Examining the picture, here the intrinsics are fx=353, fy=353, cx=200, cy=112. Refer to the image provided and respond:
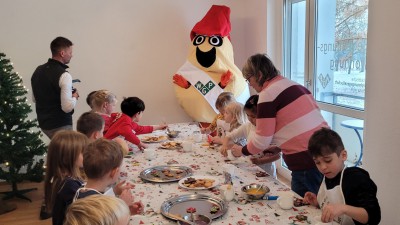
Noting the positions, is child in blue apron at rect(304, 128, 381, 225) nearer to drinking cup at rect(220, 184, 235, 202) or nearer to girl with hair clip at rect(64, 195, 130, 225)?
drinking cup at rect(220, 184, 235, 202)

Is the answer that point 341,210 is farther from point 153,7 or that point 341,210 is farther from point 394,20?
point 153,7

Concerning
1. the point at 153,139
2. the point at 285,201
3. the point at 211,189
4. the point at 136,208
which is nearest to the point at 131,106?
the point at 153,139

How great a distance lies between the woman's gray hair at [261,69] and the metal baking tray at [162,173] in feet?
2.24

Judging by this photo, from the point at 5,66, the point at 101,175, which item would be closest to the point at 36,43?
the point at 5,66

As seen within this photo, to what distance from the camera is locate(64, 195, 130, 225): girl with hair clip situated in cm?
100

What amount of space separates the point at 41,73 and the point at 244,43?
2.77 meters

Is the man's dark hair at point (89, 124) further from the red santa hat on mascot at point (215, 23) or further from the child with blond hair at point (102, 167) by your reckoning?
the red santa hat on mascot at point (215, 23)

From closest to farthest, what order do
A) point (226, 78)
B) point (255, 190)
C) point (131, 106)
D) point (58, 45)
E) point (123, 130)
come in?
1. point (255, 190)
2. point (123, 130)
3. point (131, 106)
4. point (58, 45)
5. point (226, 78)

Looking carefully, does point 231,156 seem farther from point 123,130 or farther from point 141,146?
point 123,130

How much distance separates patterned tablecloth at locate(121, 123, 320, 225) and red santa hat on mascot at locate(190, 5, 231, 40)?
1.87 meters

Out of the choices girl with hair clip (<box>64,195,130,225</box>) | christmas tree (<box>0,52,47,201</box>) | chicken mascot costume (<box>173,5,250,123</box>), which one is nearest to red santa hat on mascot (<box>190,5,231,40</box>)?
chicken mascot costume (<box>173,5,250,123</box>)

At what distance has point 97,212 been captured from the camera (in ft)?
3.33

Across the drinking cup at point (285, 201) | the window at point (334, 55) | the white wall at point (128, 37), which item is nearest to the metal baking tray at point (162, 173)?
the drinking cup at point (285, 201)

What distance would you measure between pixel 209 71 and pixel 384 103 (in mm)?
2120
